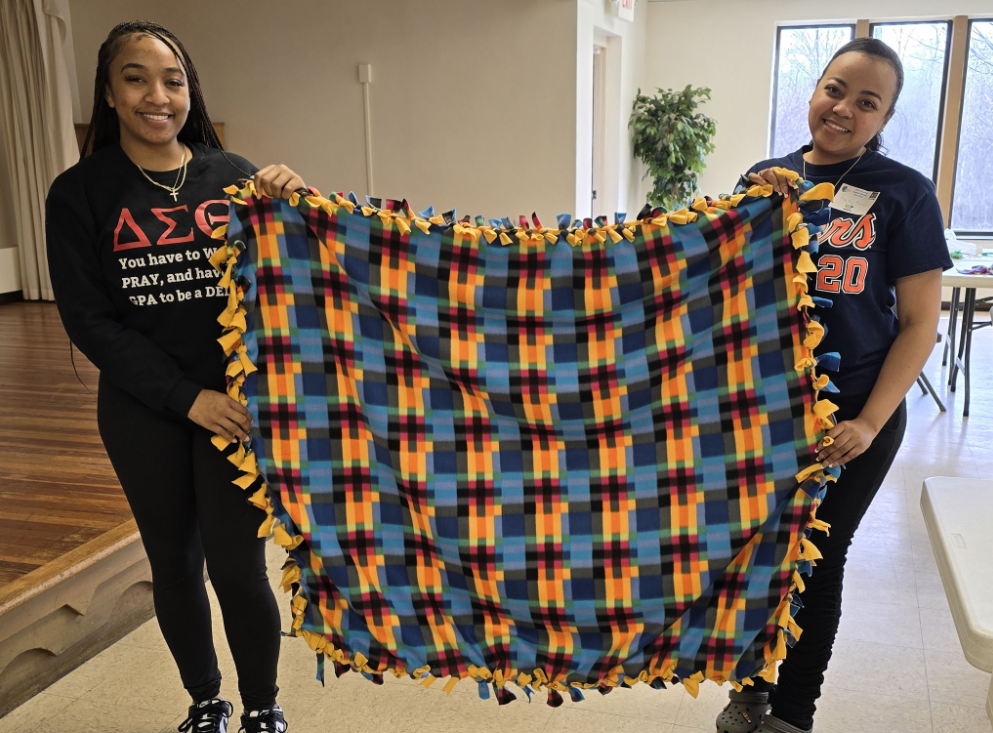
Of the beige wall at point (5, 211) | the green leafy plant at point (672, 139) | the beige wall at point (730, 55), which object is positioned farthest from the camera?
the beige wall at point (730, 55)

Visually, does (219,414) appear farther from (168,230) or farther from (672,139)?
(672,139)

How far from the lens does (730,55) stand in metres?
7.76

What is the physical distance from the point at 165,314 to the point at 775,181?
45.8 inches

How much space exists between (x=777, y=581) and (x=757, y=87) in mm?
7043

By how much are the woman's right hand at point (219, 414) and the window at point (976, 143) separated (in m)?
7.69

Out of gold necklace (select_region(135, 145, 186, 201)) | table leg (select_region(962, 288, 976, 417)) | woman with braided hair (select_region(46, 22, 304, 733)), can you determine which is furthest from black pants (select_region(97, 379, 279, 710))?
table leg (select_region(962, 288, 976, 417))

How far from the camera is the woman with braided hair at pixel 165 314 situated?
5.26 ft

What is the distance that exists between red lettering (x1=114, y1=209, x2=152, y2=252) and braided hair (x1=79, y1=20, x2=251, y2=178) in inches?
6.5

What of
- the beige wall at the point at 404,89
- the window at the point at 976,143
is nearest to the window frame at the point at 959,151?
the window at the point at 976,143

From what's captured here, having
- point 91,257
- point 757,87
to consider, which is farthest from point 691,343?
point 757,87

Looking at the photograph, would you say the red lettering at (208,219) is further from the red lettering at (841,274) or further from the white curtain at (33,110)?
the white curtain at (33,110)

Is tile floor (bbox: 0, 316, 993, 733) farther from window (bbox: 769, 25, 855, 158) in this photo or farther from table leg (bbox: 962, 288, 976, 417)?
window (bbox: 769, 25, 855, 158)

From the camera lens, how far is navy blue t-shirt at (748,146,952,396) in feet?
5.12

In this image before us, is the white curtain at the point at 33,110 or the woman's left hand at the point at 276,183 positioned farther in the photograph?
the white curtain at the point at 33,110
